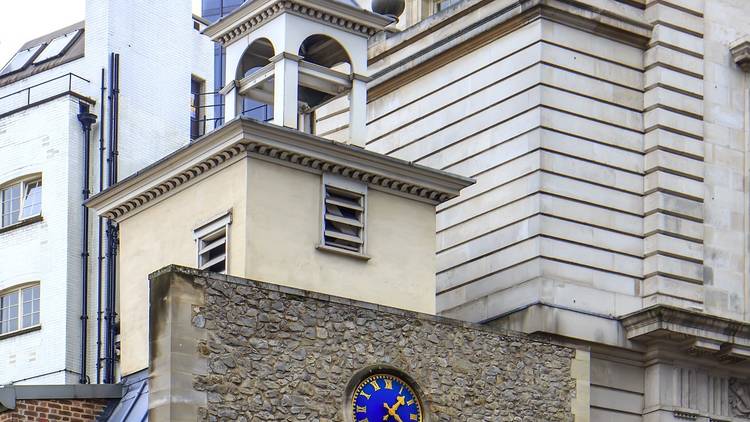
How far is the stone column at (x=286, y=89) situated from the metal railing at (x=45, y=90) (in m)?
20.6

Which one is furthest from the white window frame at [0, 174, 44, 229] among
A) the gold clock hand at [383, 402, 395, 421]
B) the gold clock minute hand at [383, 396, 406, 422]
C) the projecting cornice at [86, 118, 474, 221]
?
the gold clock hand at [383, 402, 395, 421]

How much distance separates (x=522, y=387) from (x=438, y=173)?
14.7 ft

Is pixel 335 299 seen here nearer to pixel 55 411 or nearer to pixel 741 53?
pixel 55 411

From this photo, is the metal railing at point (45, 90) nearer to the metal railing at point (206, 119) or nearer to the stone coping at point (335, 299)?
the metal railing at point (206, 119)

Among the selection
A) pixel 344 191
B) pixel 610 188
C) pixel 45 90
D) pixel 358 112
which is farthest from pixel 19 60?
pixel 344 191

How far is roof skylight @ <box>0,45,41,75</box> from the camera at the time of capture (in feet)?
214

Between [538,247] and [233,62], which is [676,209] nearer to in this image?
[538,247]

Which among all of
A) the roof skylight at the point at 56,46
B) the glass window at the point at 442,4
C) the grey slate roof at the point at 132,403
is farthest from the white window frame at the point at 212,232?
the roof skylight at the point at 56,46

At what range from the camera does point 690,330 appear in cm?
4275

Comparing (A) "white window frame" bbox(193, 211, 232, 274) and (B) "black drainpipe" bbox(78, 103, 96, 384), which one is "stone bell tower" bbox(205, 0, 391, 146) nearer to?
(A) "white window frame" bbox(193, 211, 232, 274)

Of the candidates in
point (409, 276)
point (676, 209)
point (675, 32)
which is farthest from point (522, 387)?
point (675, 32)

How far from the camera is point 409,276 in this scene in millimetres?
41062

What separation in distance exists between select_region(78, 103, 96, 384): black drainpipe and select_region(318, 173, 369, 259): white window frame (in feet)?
62.3

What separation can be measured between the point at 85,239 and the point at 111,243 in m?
0.74
